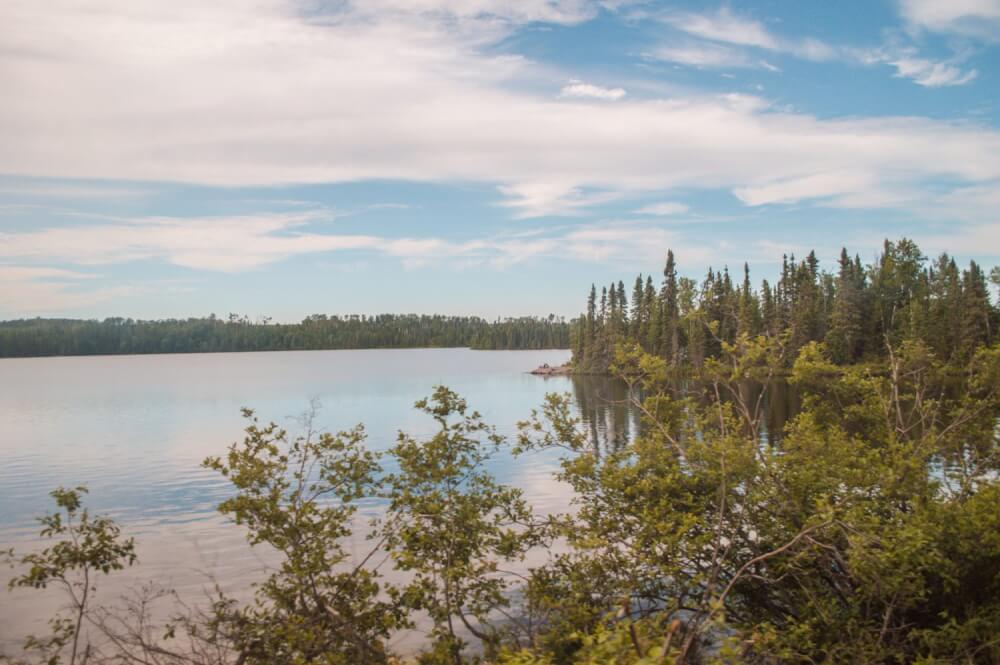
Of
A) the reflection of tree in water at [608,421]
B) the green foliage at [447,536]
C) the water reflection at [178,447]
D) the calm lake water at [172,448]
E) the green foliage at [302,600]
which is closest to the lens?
the green foliage at [302,600]

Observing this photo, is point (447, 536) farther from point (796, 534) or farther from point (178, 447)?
point (178, 447)

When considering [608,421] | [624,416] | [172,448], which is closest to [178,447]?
[172,448]

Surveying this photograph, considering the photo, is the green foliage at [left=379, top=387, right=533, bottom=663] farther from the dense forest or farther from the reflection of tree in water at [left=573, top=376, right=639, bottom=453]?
the dense forest

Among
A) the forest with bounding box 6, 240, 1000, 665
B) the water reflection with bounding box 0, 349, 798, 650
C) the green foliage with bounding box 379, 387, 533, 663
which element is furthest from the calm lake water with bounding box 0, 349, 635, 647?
the green foliage with bounding box 379, 387, 533, 663

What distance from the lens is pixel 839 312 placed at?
8181 centimetres

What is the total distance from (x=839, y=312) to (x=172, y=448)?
7248 centimetres

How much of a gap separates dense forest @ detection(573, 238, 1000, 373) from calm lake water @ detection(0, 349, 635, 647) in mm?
18769

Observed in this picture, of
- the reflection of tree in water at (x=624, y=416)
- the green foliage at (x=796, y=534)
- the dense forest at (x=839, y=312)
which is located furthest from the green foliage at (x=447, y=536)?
the dense forest at (x=839, y=312)

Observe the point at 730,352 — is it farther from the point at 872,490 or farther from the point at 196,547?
the point at 196,547

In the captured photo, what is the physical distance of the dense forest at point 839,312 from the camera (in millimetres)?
73188

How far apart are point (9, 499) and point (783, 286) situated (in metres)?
104

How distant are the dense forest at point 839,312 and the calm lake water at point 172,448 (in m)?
18.8

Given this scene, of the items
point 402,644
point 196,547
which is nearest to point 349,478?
point 402,644

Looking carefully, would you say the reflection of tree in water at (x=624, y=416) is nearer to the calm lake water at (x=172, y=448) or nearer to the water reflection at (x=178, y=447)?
the water reflection at (x=178, y=447)
